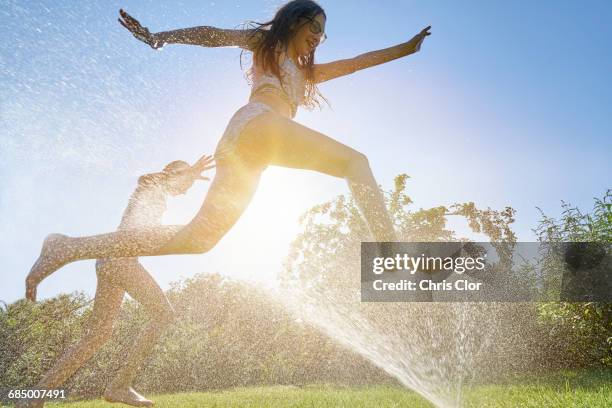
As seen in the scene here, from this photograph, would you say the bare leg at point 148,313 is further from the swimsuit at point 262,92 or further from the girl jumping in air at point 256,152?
the swimsuit at point 262,92

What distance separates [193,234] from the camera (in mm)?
2348

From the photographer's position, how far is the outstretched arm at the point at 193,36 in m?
2.61

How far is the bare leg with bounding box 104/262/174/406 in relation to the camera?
3.61 metres

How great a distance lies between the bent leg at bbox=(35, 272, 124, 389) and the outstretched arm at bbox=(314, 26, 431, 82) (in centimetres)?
259

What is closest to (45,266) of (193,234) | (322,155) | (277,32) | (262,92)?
(193,234)

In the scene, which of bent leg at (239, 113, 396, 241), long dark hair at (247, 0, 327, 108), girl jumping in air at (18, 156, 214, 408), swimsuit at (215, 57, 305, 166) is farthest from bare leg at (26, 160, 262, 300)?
girl jumping in air at (18, 156, 214, 408)

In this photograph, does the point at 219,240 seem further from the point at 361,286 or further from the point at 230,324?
the point at 230,324

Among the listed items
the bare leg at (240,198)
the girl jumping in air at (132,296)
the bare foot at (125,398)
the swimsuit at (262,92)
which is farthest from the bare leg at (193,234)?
the bare foot at (125,398)

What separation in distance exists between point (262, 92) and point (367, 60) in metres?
0.87

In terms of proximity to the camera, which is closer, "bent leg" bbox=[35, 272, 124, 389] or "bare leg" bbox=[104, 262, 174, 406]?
"bent leg" bbox=[35, 272, 124, 389]

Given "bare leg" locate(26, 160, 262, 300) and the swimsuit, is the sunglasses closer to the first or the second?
the swimsuit

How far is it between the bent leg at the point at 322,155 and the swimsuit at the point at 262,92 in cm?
6

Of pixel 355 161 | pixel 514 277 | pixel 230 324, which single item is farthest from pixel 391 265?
pixel 230 324

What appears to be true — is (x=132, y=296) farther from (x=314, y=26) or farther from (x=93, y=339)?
(x=314, y=26)
